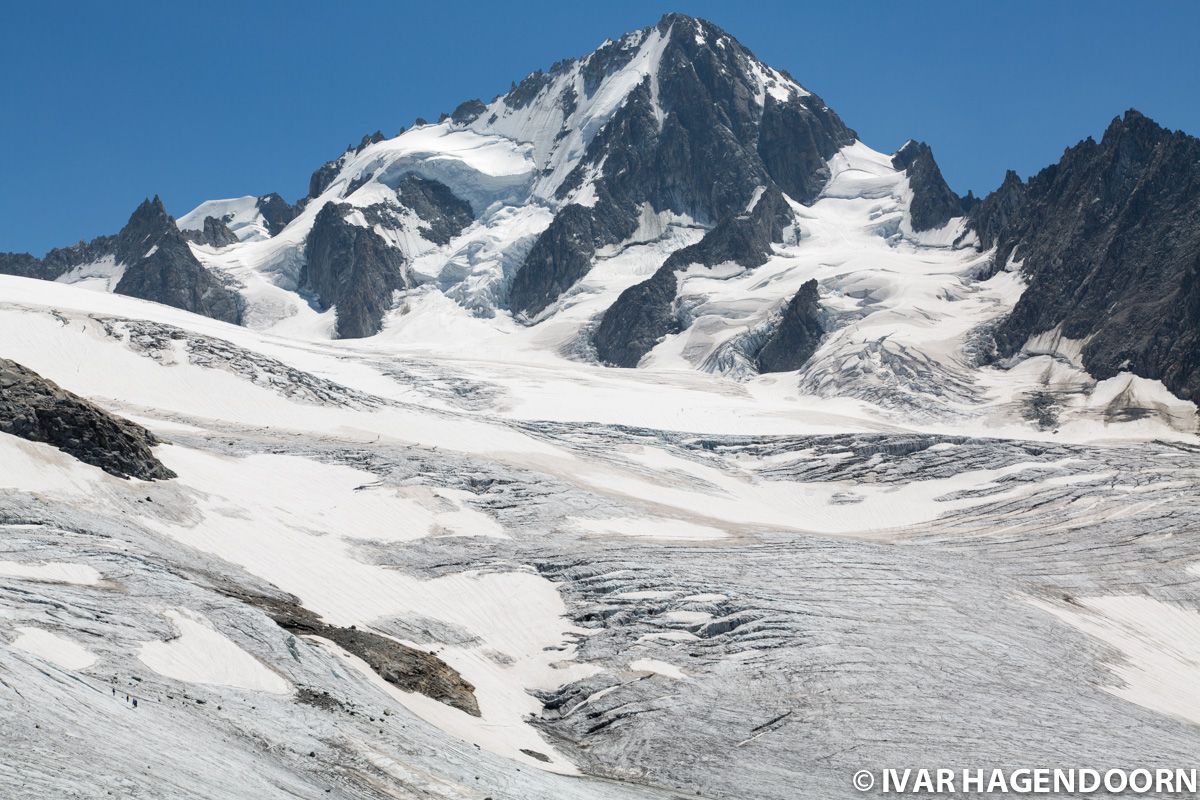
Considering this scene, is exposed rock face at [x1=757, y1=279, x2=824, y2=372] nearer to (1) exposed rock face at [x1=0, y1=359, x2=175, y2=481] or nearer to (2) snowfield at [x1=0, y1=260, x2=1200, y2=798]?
(2) snowfield at [x1=0, y1=260, x2=1200, y2=798]

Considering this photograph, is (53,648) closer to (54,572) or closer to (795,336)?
(54,572)

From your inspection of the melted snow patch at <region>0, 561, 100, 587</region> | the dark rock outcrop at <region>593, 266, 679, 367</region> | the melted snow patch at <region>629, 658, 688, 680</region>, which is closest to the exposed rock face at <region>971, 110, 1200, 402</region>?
the dark rock outcrop at <region>593, 266, 679, 367</region>

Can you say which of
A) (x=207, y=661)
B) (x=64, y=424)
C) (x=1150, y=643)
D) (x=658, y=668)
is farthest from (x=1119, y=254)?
(x=207, y=661)

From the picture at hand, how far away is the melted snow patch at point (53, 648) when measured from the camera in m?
28.5

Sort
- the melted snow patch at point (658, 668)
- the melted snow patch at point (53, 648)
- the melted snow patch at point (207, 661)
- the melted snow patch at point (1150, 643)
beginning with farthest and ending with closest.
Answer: the melted snow patch at point (1150, 643) → the melted snow patch at point (658, 668) → the melted snow patch at point (207, 661) → the melted snow patch at point (53, 648)

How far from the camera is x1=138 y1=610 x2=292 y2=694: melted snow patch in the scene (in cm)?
3058

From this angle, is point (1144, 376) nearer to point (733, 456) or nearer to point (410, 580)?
point (733, 456)

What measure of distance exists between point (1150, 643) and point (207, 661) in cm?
3945

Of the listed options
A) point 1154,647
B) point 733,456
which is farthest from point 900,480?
point 1154,647

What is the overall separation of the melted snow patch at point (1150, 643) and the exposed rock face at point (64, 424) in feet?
125

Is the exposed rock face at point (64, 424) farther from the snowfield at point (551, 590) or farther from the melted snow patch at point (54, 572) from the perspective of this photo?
the melted snow patch at point (54, 572)

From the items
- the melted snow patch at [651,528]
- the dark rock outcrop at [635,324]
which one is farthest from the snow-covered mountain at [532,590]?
the dark rock outcrop at [635,324]

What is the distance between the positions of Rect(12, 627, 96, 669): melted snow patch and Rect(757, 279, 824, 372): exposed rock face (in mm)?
136055

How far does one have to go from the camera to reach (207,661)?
31812 mm
